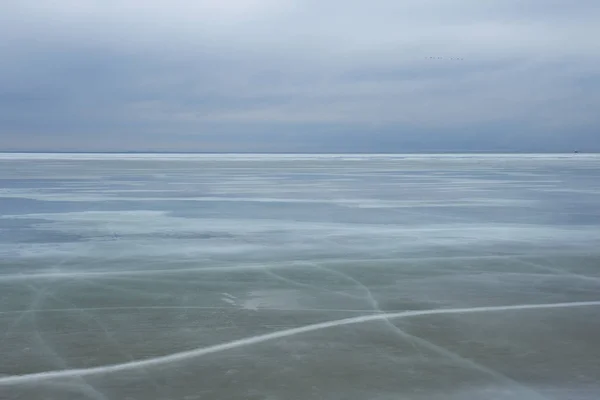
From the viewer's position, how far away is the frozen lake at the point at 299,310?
4070 mm

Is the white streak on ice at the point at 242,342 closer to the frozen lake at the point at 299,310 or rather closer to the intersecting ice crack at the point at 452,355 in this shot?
the frozen lake at the point at 299,310

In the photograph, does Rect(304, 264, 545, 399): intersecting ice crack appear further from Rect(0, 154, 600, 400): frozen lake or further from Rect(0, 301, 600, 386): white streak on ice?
Rect(0, 301, 600, 386): white streak on ice

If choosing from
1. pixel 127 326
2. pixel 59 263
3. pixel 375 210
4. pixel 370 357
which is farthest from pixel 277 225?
pixel 370 357

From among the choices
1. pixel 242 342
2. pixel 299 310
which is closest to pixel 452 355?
pixel 242 342

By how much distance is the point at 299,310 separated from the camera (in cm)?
588

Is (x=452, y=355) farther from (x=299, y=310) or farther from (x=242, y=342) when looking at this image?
(x=299, y=310)

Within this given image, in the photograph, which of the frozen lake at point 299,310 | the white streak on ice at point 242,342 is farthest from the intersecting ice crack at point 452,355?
the white streak on ice at point 242,342

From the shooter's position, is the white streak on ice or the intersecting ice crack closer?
the intersecting ice crack

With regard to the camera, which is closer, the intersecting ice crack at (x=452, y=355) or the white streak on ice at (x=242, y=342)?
the intersecting ice crack at (x=452, y=355)

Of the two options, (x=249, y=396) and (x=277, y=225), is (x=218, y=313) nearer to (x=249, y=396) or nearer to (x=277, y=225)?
(x=249, y=396)

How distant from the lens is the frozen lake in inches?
160

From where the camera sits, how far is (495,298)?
634cm

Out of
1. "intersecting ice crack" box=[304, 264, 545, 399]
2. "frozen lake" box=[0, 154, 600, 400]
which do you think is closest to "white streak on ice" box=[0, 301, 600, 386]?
"frozen lake" box=[0, 154, 600, 400]

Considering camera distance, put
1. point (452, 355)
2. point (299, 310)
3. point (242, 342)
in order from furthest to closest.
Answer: point (299, 310) → point (242, 342) → point (452, 355)
